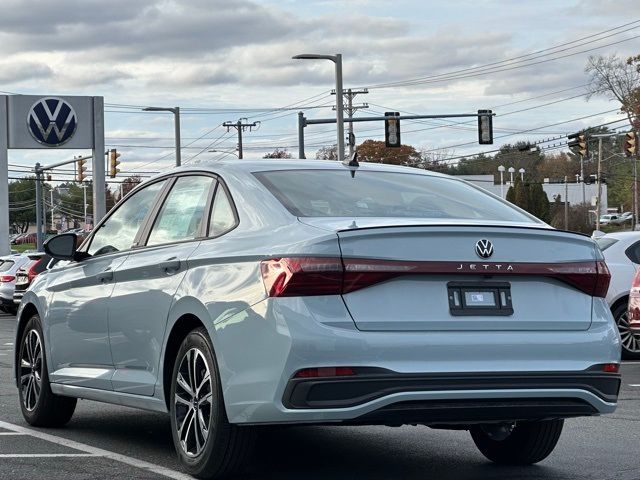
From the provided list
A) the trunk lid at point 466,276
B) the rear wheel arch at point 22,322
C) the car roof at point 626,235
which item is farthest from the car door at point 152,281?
the car roof at point 626,235

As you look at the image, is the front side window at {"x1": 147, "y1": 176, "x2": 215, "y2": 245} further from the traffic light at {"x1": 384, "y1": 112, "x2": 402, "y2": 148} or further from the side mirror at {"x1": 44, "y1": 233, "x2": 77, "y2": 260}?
the traffic light at {"x1": 384, "y1": 112, "x2": 402, "y2": 148}

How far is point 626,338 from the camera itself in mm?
15398

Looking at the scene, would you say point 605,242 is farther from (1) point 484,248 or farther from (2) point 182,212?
(1) point 484,248

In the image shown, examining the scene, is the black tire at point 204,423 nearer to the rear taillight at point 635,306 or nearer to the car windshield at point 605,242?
the rear taillight at point 635,306


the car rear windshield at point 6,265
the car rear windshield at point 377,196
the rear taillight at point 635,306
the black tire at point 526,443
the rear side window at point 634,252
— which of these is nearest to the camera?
the car rear windshield at point 377,196

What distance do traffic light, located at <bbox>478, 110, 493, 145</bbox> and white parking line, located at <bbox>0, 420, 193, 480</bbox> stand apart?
3396 cm

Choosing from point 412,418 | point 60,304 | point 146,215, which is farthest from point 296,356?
point 60,304

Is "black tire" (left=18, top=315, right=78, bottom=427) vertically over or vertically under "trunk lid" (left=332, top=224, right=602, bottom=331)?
under

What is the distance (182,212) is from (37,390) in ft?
7.26

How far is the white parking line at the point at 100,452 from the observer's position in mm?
6852

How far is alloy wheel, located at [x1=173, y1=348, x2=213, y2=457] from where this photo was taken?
255 inches

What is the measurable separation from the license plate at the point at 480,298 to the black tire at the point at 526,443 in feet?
4.38

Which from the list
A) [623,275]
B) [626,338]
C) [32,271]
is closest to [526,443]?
[626,338]

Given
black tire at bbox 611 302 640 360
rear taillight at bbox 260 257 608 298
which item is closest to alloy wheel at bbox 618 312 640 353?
black tire at bbox 611 302 640 360
